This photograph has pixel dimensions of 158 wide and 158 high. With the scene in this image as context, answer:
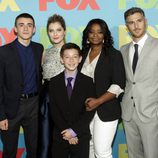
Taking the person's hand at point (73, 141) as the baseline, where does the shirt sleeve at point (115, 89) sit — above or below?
above

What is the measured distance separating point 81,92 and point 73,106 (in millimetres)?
129

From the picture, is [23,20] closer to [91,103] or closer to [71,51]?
[71,51]

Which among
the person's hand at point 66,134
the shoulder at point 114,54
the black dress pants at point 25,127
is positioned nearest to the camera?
the person's hand at point 66,134

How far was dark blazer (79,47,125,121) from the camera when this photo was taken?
101 inches

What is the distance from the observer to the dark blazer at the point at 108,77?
8.43ft

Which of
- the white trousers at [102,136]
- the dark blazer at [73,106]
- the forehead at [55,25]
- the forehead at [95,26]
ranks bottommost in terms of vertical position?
the white trousers at [102,136]

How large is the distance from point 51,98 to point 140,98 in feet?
2.43

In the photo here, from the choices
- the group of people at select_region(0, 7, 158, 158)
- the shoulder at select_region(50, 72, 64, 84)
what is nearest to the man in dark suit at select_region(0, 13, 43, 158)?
the group of people at select_region(0, 7, 158, 158)

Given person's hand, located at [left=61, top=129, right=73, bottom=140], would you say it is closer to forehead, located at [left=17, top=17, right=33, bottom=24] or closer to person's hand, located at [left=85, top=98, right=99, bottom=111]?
person's hand, located at [left=85, top=98, right=99, bottom=111]

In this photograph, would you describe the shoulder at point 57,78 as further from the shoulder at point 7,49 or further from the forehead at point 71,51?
the shoulder at point 7,49

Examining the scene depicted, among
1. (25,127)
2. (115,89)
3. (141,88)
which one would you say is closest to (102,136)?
(115,89)

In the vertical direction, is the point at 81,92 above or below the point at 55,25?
below

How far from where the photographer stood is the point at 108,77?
2.60 meters

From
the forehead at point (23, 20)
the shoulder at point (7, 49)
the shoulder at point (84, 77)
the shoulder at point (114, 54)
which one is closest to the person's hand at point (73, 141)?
the shoulder at point (84, 77)
